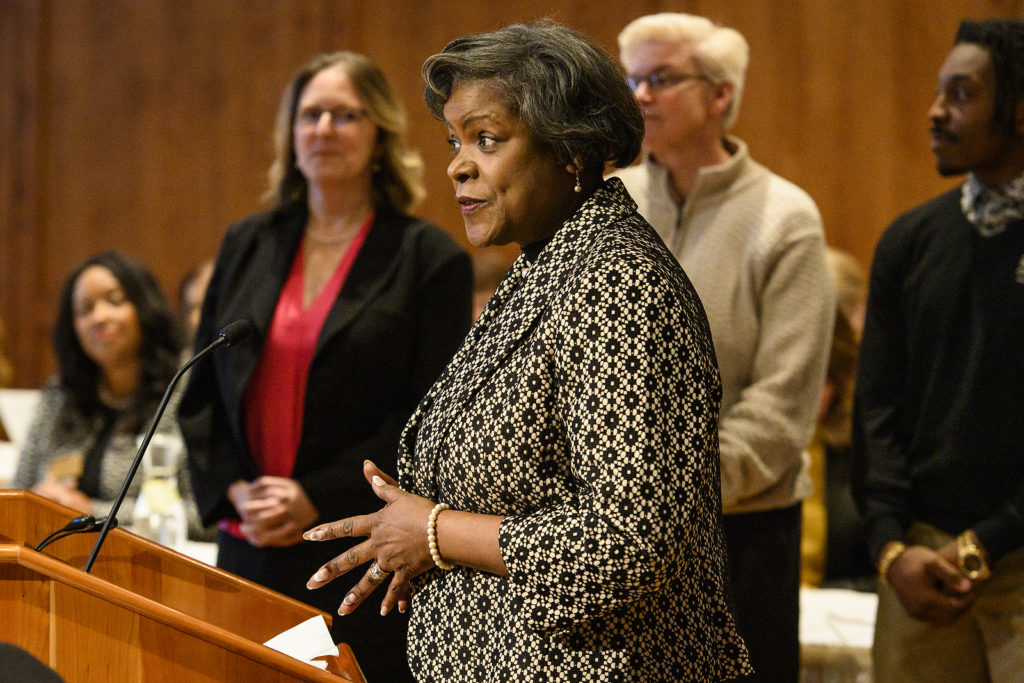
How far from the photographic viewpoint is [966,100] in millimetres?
2285

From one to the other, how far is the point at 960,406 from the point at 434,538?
1314mm

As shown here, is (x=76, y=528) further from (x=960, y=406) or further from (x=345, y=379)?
(x=960, y=406)

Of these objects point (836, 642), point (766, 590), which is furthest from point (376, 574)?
point (836, 642)

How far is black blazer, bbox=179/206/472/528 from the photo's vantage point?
2.27 meters

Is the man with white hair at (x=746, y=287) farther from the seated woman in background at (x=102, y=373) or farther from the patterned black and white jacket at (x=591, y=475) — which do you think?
the seated woman in background at (x=102, y=373)

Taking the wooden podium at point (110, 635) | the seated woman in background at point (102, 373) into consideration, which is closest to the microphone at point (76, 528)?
the wooden podium at point (110, 635)

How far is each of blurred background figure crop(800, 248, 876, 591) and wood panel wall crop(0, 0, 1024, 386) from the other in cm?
138

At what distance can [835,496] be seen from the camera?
3.59 meters

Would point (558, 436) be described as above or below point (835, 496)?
above

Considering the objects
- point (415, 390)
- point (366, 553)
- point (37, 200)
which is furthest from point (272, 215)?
point (37, 200)

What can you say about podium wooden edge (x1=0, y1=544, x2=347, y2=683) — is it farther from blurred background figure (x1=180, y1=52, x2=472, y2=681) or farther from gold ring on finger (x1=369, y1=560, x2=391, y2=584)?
blurred background figure (x1=180, y1=52, x2=472, y2=681)

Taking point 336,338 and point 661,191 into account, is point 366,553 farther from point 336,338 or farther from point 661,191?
point 661,191

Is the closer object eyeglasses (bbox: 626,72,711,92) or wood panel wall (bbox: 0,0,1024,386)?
eyeglasses (bbox: 626,72,711,92)

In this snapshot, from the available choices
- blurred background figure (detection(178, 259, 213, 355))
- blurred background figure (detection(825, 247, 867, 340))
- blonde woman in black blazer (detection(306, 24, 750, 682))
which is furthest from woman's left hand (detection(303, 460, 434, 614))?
blurred background figure (detection(178, 259, 213, 355))
